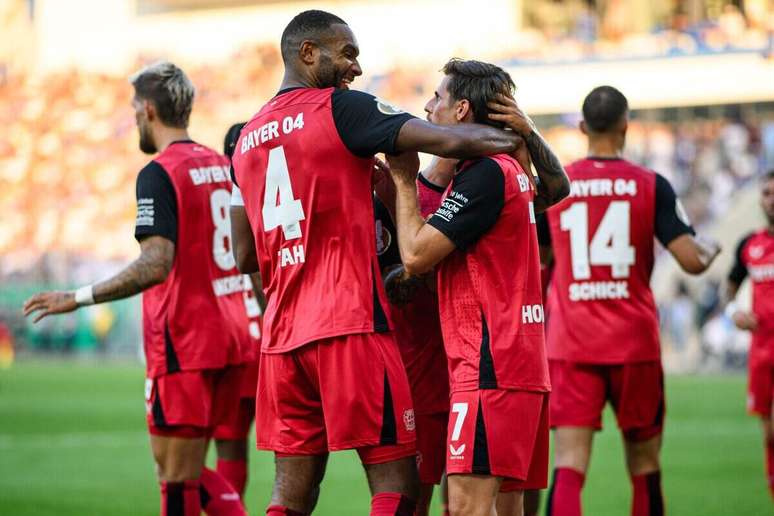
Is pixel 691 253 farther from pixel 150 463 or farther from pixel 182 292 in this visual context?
pixel 150 463

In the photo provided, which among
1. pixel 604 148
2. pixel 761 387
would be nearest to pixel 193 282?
pixel 604 148

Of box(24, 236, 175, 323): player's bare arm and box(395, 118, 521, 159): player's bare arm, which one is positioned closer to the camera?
box(395, 118, 521, 159): player's bare arm

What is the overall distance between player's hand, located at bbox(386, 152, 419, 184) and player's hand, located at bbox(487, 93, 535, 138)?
0.34 metres

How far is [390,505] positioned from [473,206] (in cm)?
112

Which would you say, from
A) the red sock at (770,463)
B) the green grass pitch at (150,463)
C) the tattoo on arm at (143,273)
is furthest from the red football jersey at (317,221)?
the red sock at (770,463)

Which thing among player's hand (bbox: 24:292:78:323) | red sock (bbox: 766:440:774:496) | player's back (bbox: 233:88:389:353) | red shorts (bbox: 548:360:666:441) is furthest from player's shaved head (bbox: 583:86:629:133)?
red sock (bbox: 766:440:774:496)

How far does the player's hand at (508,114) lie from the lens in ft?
15.2

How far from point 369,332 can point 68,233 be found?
32126 mm

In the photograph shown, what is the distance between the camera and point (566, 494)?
6355 millimetres

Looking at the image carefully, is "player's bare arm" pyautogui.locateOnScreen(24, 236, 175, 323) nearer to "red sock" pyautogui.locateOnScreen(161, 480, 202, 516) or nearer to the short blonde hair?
the short blonde hair

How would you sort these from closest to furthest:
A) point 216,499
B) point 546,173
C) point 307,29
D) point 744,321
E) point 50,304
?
1. point 307,29
2. point 546,173
3. point 50,304
4. point 216,499
5. point 744,321

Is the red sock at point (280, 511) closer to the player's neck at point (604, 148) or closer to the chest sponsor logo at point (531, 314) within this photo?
the chest sponsor logo at point (531, 314)

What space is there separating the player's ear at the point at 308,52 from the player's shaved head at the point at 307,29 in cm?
1

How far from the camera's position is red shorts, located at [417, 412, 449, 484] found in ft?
17.6
